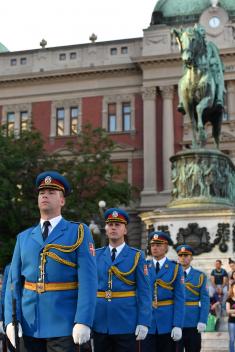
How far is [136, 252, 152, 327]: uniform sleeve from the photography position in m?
5.75

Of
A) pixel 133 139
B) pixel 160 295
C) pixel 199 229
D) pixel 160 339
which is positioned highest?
pixel 133 139

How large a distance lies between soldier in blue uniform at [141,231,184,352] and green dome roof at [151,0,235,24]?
3361 cm

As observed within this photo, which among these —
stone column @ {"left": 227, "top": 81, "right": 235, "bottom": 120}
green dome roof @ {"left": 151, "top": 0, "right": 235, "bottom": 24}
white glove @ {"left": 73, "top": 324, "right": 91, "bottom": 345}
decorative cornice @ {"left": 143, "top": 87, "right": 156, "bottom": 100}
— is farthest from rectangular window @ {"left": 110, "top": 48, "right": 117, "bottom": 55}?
white glove @ {"left": 73, "top": 324, "right": 91, "bottom": 345}

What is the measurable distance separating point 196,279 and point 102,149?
23.3m

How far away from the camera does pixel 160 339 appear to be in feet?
23.0

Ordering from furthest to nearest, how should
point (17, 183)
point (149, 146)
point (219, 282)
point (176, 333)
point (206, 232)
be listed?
point (149, 146), point (17, 183), point (206, 232), point (219, 282), point (176, 333)

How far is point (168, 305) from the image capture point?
7.10 meters

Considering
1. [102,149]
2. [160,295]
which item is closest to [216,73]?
[160,295]

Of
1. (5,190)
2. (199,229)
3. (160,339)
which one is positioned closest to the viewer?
(160,339)

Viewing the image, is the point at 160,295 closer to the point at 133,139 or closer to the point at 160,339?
the point at 160,339

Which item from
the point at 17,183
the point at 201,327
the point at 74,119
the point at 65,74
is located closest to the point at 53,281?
the point at 201,327

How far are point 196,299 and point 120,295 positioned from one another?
2638mm

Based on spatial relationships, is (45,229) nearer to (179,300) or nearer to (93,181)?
(179,300)

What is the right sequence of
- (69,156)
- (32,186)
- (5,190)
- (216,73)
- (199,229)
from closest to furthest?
(199,229)
(216,73)
(5,190)
(32,186)
(69,156)
